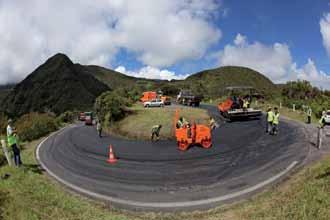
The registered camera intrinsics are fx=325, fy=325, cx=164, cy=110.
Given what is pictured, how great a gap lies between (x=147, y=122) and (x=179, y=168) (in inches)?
592

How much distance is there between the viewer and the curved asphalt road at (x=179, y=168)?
473 inches

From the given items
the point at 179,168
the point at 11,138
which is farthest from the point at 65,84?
the point at 179,168

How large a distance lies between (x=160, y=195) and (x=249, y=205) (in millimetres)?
3331

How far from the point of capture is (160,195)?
40.0 feet

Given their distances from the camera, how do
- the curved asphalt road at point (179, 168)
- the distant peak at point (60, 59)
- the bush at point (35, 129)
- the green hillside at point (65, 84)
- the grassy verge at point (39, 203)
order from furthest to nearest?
1. the distant peak at point (60, 59)
2. the green hillside at point (65, 84)
3. the bush at point (35, 129)
4. the curved asphalt road at point (179, 168)
5. the grassy verge at point (39, 203)

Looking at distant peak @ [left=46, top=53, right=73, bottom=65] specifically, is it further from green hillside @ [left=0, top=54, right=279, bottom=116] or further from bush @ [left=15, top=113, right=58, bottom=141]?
bush @ [left=15, top=113, right=58, bottom=141]

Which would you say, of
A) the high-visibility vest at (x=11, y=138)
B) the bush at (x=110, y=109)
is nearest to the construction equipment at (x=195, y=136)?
the high-visibility vest at (x=11, y=138)

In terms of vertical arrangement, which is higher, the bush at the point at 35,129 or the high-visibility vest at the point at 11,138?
the high-visibility vest at the point at 11,138

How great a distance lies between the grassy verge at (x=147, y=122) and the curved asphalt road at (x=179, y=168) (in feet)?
11.2

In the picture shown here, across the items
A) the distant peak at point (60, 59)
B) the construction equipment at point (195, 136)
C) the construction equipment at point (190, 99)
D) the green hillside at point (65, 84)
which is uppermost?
the distant peak at point (60, 59)

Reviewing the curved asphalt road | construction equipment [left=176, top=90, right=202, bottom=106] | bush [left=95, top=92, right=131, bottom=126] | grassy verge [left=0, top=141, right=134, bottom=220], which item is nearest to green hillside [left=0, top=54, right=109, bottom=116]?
construction equipment [left=176, top=90, right=202, bottom=106]

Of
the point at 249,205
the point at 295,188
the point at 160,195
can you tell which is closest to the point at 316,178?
the point at 295,188

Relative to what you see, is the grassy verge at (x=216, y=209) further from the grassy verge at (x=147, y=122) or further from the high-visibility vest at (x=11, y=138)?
the grassy verge at (x=147, y=122)

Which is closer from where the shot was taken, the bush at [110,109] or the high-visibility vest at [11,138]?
the high-visibility vest at [11,138]
